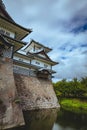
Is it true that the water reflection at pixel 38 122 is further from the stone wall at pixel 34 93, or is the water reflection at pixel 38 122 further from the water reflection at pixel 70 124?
the stone wall at pixel 34 93

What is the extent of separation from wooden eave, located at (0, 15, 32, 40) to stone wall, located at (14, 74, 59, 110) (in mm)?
5835

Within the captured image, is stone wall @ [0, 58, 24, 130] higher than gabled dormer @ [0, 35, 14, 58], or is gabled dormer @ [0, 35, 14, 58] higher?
gabled dormer @ [0, 35, 14, 58]

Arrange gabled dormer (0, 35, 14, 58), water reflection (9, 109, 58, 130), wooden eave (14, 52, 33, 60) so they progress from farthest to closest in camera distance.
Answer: wooden eave (14, 52, 33, 60)
gabled dormer (0, 35, 14, 58)
water reflection (9, 109, 58, 130)

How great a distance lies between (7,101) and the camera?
9.20 metres

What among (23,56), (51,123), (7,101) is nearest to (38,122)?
(51,123)

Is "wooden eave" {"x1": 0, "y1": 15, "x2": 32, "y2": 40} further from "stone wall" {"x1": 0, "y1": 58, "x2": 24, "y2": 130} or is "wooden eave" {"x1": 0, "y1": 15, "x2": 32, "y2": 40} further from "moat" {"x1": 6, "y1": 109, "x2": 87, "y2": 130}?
"moat" {"x1": 6, "y1": 109, "x2": 87, "y2": 130}

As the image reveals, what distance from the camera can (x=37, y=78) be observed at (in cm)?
2216

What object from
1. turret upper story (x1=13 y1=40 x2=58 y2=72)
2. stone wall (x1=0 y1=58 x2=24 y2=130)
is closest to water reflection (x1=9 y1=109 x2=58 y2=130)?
stone wall (x1=0 y1=58 x2=24 y2=130)

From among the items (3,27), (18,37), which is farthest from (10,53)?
(18,37)

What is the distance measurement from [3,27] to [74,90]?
22189mm

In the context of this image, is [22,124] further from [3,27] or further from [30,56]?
[30,56]

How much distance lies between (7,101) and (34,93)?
397 inches

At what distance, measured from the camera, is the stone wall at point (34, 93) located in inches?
673

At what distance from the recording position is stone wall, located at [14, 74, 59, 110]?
17094 mm
